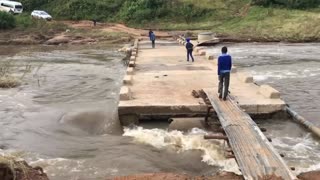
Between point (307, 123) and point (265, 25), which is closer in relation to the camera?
point (307, 123)

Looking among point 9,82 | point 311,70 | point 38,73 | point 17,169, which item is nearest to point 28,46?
point 38,73

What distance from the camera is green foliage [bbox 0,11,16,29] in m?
51.9

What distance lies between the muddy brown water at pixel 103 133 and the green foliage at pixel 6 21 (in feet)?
91.4

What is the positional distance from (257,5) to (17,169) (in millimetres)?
48819

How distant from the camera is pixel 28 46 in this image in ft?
144

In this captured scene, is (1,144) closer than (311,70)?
Yes

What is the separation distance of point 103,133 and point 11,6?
51993 mm

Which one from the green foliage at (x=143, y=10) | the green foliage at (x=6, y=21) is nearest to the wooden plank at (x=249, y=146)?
the green foliage at (x=6, y=21)

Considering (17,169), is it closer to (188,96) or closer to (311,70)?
(188,96)

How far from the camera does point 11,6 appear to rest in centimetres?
6166

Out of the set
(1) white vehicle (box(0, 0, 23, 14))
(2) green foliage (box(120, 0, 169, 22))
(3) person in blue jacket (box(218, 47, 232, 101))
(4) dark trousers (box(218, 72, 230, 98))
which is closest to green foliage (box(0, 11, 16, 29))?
(1) white vehicle (box(0, 0, 23, 14))

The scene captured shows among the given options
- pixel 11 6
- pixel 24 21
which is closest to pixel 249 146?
pixel 24 21

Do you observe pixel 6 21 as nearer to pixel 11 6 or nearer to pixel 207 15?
pixel 11 6

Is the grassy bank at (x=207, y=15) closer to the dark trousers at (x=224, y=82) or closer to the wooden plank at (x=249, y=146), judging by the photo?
the dark trousers at (x=224, y=82)
